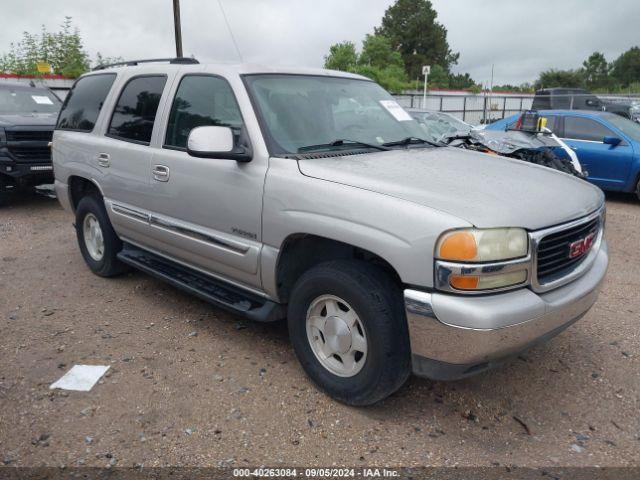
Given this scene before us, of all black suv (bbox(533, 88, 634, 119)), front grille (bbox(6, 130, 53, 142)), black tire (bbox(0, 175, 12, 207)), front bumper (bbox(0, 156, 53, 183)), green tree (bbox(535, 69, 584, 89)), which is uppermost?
green tree (bbox(535, 69, 584, 89))

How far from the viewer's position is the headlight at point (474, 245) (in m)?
2.34

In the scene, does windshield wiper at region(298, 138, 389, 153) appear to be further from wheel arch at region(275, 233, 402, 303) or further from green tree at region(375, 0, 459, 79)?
green tree at region(375, 0, 459, 79)

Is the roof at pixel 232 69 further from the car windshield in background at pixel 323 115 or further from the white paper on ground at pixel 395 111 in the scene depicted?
the white paper on ground at pixel 395 111

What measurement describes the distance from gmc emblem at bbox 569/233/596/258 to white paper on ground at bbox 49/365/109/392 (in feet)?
9.35

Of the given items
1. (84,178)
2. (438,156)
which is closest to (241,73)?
(438,156)

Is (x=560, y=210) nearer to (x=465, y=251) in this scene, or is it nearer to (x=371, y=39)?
(x=465, y=251)

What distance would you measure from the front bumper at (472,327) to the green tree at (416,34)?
7171 cm

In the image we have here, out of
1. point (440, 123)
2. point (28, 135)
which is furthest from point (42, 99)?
point (440, 123)

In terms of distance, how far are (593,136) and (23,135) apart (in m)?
9.19

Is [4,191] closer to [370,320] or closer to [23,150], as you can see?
[23,150]

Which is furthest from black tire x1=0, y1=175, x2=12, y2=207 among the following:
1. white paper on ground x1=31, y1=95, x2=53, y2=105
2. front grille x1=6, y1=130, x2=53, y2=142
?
white paper on ground x1=31, y1=95, x2=53, y2=105

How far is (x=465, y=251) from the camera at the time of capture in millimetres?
2346

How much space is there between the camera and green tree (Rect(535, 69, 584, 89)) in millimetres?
62344

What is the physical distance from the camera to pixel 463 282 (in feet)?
7.77
